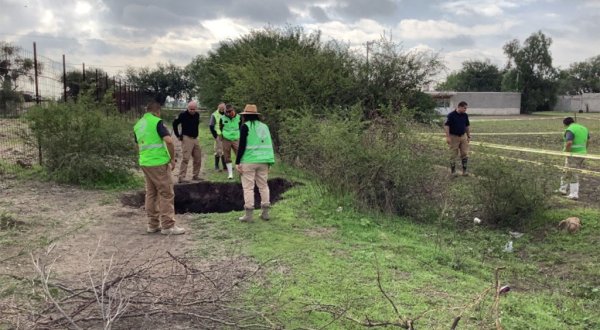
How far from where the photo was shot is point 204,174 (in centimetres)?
1209

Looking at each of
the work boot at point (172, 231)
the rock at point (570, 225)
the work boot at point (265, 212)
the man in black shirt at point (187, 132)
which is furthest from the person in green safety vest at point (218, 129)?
the rock at point (570, 225)

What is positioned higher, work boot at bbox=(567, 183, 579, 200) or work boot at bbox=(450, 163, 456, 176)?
work boot at bbox=(450, 163, 456, 176)

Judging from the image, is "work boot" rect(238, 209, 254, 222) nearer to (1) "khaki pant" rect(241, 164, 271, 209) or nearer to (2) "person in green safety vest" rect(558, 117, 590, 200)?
(1) "khaki pant" rect(241, 164, 271, 209)

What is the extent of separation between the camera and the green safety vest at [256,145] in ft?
25.2

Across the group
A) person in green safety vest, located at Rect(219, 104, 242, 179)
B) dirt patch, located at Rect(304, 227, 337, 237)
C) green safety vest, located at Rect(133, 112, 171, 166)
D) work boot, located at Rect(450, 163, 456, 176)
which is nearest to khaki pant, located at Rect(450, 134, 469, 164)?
work boot, located at Rect(450, 163, 456, 176)

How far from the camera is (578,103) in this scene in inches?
A: 3243

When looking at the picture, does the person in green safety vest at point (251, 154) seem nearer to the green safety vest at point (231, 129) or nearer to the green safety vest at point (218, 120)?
the green safety vest at point (231, 129)

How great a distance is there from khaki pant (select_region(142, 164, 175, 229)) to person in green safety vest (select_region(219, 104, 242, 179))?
4.11m

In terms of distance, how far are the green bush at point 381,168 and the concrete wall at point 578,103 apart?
82.3 metres

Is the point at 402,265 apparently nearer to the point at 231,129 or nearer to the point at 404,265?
the point at 404,265

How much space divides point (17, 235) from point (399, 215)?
19.0ft

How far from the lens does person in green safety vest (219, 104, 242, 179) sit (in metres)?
11.5

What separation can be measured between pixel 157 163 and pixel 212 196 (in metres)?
3.95

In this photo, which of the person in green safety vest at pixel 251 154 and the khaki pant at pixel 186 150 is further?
the khaki pant at pixel 186 150
